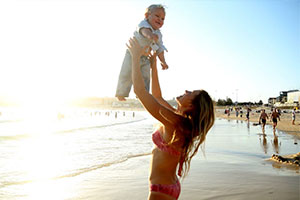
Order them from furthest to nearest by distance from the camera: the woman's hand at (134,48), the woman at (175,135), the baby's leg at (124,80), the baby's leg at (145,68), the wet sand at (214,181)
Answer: the wet sand at (214,181), the baby's leg at (145,68), the baby's leg at (124,80), the woman at (175,135), the woman's hand at (134,48)

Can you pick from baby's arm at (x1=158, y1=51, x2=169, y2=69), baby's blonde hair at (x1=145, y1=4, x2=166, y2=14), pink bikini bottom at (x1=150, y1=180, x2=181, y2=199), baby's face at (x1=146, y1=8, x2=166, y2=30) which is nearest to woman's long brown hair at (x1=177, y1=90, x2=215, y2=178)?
pink bikini bottom at (x1=150, y1=180, x2=181, y2=199)

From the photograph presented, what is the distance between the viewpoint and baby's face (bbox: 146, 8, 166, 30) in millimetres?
2365

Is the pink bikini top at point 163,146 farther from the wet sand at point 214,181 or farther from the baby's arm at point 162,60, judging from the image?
the wet sand at point 214,181

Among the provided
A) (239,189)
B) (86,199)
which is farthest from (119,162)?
(239,189)

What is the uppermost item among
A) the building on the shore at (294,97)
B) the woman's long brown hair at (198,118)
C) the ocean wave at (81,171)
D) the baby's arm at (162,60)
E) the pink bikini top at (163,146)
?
the building on the shore at (294,97)

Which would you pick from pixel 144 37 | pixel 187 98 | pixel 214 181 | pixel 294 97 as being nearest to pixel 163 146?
pixel 187 98

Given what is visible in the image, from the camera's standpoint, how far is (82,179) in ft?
27.2

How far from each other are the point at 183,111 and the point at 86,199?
4.95 meters

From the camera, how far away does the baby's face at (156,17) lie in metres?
2.37

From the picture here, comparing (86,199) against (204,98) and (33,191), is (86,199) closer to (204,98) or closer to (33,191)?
(33,191)

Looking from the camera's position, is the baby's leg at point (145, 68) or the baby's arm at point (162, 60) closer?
the baby's leg at point (145, 68)

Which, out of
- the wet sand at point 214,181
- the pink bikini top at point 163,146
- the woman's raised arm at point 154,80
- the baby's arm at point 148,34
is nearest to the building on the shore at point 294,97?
the wet sand at point 214,181

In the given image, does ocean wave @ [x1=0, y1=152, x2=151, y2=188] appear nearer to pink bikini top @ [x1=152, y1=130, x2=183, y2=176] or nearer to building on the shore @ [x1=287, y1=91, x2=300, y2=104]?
pink bikini top @ [x1=152, y1=130, x2=183, y2=176]

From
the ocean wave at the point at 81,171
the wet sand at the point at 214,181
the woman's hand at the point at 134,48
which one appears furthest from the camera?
the ocean wave at the point at 81,171
